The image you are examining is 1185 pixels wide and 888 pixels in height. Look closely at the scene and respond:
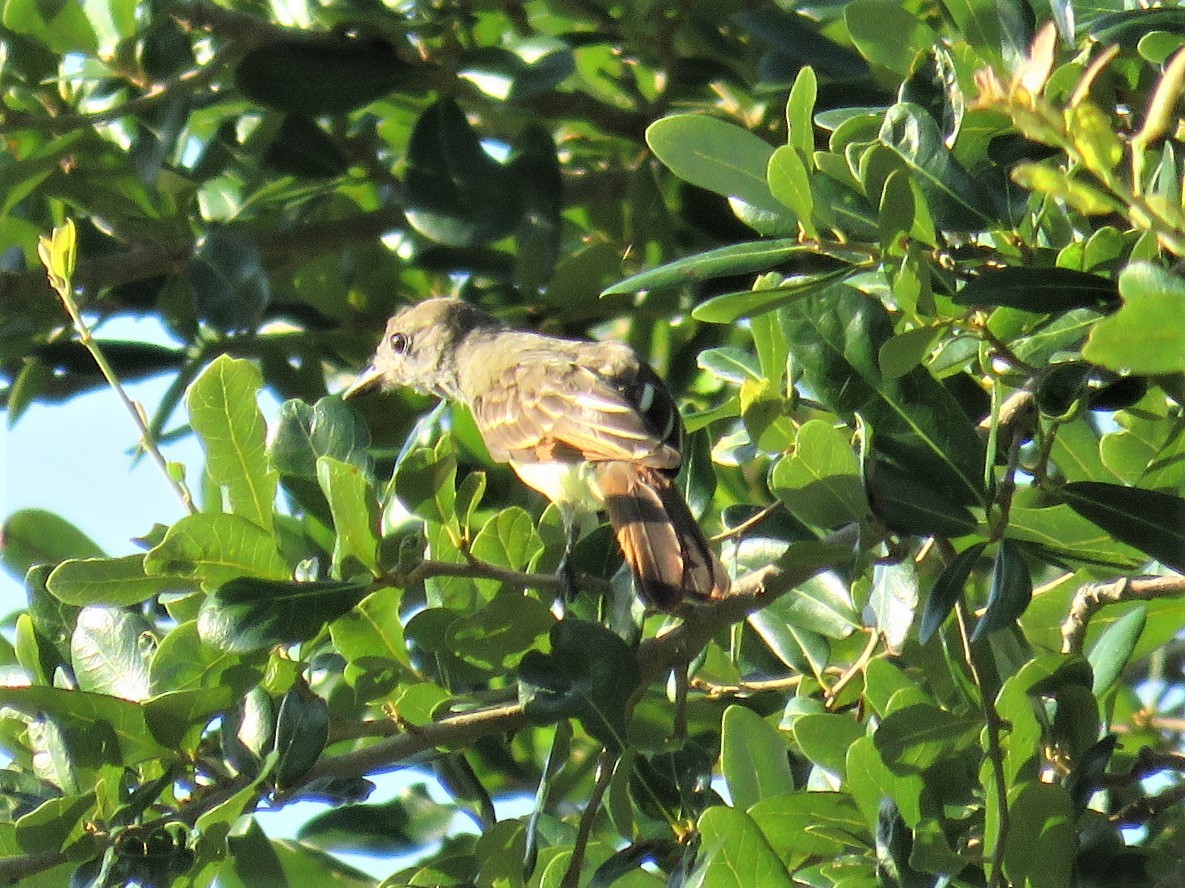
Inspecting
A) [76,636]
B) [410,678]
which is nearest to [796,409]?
[410,678]

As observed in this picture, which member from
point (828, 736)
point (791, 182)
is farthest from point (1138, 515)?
point (791, 182)

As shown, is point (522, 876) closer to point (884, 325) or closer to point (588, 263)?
point (884, 325)

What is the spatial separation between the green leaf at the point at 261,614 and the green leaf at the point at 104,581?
13cm

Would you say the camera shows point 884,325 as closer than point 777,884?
No

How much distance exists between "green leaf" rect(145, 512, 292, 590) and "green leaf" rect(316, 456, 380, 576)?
12 centimetres

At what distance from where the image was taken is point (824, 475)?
2455 mm

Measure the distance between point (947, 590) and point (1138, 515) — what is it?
0.32 meters

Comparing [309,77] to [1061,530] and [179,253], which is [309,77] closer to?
[179,253]

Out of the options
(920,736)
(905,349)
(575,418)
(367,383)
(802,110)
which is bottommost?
(367,383)

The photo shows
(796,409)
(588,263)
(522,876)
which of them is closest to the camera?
(522,876)

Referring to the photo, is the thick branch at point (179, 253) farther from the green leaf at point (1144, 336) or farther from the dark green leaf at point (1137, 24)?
the green leaf at point (1144, 336)

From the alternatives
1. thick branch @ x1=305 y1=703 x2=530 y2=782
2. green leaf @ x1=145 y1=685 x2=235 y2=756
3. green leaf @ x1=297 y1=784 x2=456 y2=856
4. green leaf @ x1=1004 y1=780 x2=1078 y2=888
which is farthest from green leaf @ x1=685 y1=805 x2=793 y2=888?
green leaf @ x1=297 y1=784 x2=456 y2=856

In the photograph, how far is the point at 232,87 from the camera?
4.45 metres

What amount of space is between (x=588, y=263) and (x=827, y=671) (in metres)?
1.69
